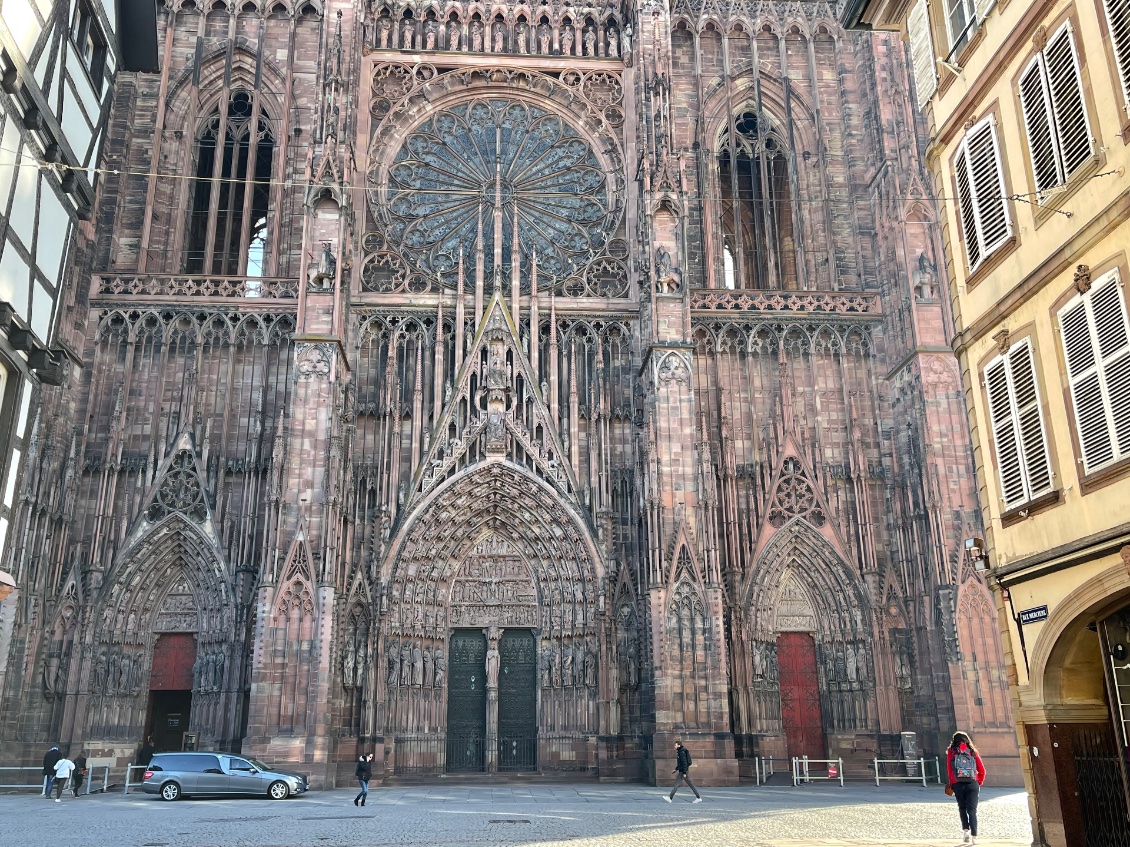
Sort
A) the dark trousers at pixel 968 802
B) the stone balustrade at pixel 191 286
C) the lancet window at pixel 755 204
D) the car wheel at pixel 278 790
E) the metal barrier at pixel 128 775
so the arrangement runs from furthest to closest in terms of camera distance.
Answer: the lancet window at pixel 755 204 → the stone balustrade at pixel 191 286 → the metal barrier at pixel 128 775 → the car wheel at pixel 278 790 → the dark trousers at pixel 968 802

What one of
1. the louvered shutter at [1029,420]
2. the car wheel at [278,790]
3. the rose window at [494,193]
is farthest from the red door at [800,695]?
the louvered shutter at [1029,420]

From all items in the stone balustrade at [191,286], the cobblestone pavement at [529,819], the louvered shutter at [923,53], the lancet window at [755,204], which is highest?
the lancet window at [755,204]

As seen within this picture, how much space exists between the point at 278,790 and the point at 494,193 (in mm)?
17704

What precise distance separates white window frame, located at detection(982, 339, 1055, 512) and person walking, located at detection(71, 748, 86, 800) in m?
18.5

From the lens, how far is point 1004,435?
1278cm

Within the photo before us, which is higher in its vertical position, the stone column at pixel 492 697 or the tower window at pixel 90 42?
the tower window at pixel 90 42

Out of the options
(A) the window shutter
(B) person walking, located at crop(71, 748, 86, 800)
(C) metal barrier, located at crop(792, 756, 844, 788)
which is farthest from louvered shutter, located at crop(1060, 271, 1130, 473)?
(B) person walking, located at crop(71, 748, 86, 800)

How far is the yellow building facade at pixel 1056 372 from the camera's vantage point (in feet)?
34.9

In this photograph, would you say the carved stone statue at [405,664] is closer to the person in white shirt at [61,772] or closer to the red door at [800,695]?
the person in white shirt at [61,772]

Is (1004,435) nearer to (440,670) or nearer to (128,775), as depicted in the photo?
A: (440,670)

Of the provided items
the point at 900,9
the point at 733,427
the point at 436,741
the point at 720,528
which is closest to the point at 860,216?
the point at 733,427

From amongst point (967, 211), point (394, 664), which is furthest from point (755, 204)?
point (394, 664)

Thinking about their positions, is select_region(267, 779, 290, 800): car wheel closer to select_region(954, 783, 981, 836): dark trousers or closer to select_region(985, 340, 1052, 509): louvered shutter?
select_region(954, 783, 981, 836): dark trousers

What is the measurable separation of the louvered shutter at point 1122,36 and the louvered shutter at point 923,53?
171 inches
